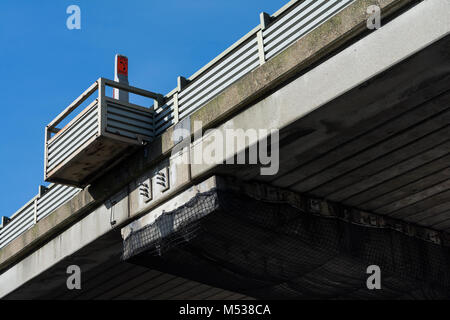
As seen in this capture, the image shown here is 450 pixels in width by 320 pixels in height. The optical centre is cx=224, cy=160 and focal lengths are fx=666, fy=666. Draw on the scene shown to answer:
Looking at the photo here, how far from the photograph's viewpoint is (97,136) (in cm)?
1066

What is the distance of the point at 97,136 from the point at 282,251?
3.61 meters

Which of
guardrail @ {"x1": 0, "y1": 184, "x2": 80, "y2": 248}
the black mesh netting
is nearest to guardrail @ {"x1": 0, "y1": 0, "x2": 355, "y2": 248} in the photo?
the black mesh netting

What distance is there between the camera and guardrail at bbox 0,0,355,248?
9062 millimetres

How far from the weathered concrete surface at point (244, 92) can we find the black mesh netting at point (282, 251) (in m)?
1.09

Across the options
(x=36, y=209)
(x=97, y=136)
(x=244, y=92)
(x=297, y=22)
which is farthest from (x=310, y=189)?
(x=36, y=209)

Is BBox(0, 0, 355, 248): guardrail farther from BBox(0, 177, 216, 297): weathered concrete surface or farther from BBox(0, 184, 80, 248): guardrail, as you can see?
BBox(0, 184, 80, 248): guardrail

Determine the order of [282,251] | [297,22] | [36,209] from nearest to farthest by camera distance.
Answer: [297,22]
[282,251]
[36,209]

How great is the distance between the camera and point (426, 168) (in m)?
10.3

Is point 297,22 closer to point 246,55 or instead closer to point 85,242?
point 246,55

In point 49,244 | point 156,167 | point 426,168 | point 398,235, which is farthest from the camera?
point 49,244

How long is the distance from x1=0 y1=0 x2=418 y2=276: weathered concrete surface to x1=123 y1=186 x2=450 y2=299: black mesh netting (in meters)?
1.09

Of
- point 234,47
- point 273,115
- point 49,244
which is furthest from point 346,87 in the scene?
point 49,244

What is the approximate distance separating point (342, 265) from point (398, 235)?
1.30m

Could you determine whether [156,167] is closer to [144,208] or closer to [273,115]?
[144,208]
